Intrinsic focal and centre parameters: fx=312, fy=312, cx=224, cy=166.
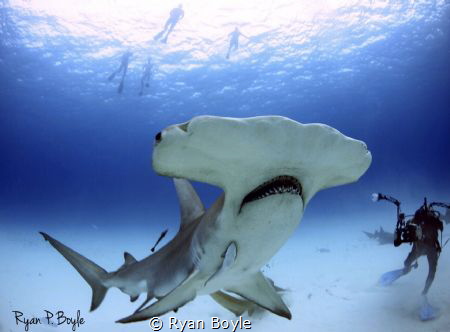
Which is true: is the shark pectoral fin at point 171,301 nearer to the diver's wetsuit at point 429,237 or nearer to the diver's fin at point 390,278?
the diver's wetsuit at point 429,237

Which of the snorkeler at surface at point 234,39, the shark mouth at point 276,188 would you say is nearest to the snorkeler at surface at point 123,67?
the snorkeler at surface at point 234,39

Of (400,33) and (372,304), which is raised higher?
(400,33)

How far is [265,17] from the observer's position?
16.2m

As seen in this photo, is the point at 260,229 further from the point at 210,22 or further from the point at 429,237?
the point at 210,22

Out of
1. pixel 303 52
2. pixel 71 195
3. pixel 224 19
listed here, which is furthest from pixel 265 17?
pixel 71 195

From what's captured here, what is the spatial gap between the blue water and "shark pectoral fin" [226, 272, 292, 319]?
5106 mm

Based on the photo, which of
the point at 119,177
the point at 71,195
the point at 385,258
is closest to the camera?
the point at 385,258

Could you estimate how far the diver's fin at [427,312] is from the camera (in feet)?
19.1

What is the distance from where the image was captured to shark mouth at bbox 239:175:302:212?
6.05ft

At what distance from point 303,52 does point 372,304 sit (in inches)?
635

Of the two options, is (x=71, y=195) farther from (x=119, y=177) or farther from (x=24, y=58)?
(x=24, y=58)

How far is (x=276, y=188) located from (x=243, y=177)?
220 mm

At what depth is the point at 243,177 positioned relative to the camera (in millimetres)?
1795

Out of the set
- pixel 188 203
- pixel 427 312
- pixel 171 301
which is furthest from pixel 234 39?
pixel 171 301
